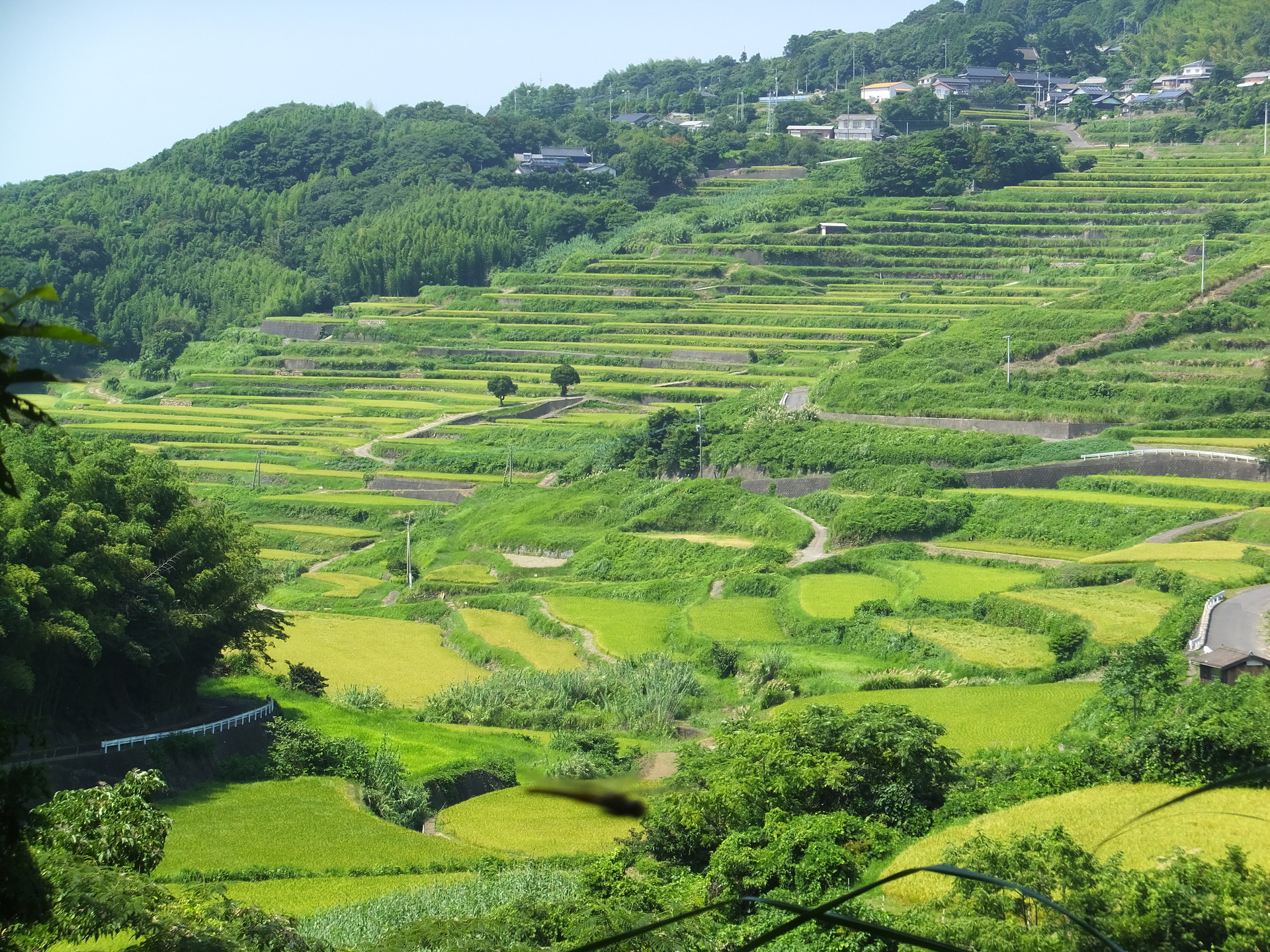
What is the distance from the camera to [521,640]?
26.5 meters

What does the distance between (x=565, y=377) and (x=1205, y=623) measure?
1220 inches

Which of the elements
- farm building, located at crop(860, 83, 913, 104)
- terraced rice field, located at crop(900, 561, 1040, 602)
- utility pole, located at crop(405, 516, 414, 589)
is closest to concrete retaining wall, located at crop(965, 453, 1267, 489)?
terraced rice field, located at crop(900, 561, 1040, 602)

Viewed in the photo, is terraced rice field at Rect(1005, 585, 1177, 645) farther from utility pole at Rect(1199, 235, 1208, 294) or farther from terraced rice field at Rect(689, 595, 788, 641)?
utility pole at Rect(1199, 235, 1208, 294)

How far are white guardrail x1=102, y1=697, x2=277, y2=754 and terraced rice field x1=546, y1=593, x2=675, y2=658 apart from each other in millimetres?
6944

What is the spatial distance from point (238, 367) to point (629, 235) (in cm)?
1985

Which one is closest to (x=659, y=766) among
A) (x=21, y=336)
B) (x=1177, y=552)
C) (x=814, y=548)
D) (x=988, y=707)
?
(x=988, y=707)

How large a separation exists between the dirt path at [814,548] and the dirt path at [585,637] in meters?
5.25

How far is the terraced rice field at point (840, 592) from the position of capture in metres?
25.4

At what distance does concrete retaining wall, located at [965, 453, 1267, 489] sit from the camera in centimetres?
3195

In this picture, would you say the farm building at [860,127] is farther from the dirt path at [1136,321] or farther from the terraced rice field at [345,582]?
the terraced rice field at [345,582]

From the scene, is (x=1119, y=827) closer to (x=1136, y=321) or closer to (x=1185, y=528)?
(x=1185, y=528)

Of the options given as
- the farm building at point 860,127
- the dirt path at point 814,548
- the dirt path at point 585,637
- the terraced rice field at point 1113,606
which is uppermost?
the farm building at point 860,127

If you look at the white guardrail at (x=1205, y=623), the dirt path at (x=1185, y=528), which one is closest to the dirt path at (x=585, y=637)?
the white guardrail at (x=1205, y=623)

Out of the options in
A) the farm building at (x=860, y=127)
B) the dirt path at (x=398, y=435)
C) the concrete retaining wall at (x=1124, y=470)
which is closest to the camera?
the concrete retaining wall at (x=1124, y=470)
